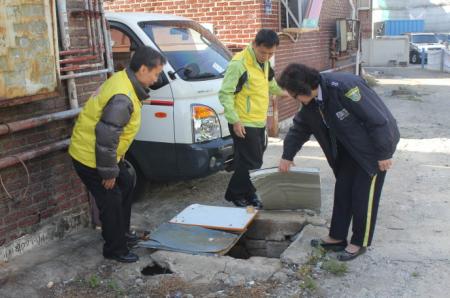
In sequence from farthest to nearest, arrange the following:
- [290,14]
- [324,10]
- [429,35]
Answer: [429,35] → [324,10] → [290,14]

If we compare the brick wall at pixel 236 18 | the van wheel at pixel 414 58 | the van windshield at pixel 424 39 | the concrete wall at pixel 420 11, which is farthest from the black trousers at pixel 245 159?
the concrete wall at pixel 420 11

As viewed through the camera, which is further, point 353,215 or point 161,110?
point 161,110

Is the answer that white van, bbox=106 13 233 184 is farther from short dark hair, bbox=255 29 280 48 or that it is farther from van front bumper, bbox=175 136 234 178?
short dark hair, bbox=255 29 280 48

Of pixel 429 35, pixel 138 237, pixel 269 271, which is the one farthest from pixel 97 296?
pixel 429 35

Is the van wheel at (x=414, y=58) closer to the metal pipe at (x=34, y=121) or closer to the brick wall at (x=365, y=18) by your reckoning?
the brick wall at (x=365, y=18)

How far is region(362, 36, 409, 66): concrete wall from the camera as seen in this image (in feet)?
86.8

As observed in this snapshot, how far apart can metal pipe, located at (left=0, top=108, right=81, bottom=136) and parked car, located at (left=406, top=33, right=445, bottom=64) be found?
24466 millimetres

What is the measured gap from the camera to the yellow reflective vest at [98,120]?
3.84m

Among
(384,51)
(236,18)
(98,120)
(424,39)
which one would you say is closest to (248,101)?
(98,120)

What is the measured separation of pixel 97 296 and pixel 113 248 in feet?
1.72

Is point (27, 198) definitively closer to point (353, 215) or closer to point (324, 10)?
point (353, 215)

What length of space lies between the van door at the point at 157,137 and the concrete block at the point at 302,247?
1557 mm

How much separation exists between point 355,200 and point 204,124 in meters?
1.90

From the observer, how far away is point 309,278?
396 cm
